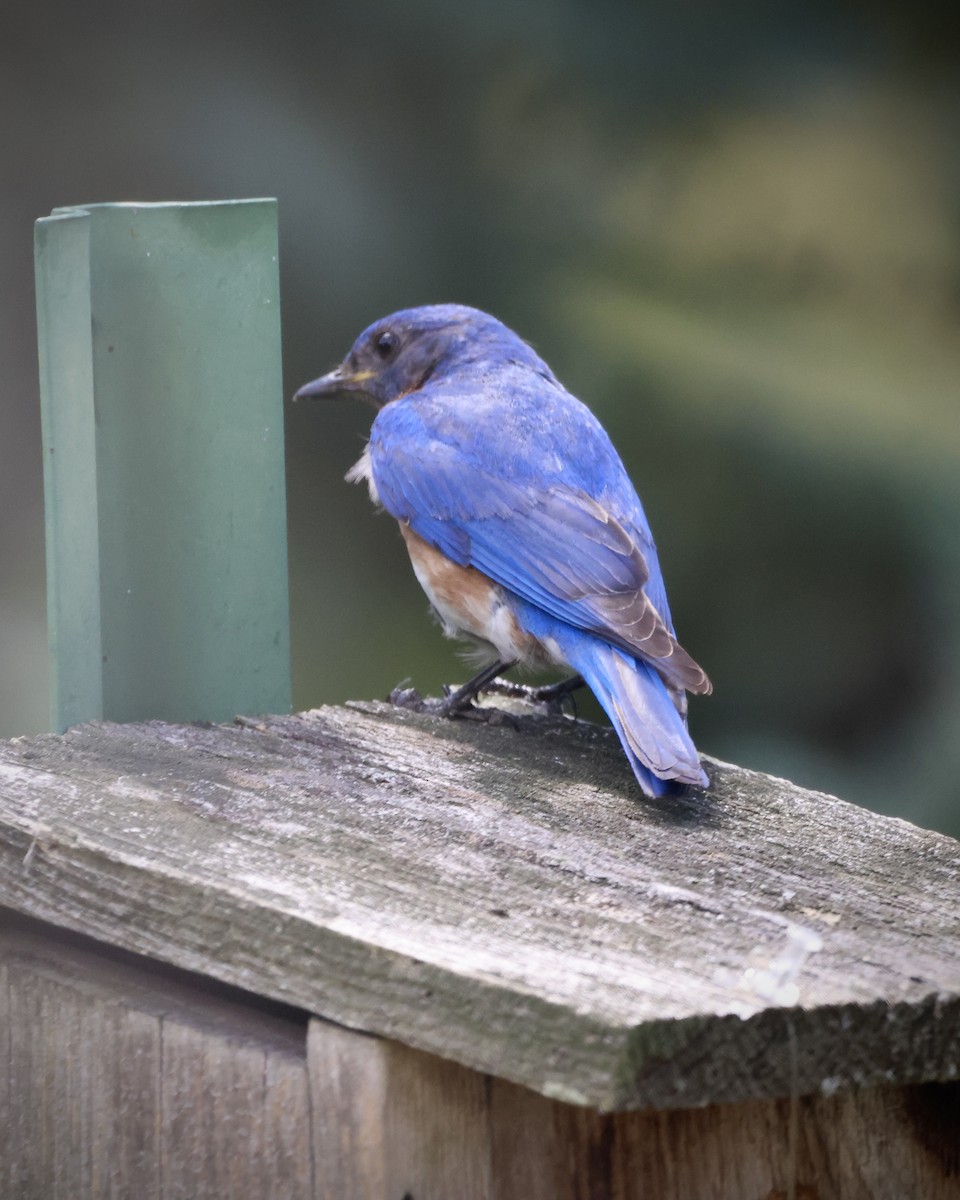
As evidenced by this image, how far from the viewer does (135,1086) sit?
6.83ft

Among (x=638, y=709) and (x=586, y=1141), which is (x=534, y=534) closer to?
(x=638, y=709)

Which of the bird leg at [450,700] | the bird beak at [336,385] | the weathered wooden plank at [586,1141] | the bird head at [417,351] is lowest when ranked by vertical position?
the weathered wooden plank at [586,1141]

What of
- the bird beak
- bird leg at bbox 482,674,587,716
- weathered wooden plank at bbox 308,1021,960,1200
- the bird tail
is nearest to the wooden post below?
weathered wooden plank at bbox 308,1021,960,1200

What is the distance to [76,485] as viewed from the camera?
2.88 meters

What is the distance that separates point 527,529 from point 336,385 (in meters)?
1.20

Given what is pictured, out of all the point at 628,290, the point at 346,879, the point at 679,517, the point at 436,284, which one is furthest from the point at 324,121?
the point at 346,879

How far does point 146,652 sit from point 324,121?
2.25m

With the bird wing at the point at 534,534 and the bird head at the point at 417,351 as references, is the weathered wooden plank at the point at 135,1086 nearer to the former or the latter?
the bird wing at the point at 534,534

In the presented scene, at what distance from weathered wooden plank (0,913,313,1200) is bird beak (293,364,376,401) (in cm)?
244

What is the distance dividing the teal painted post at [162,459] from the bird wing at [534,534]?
0.62 metres

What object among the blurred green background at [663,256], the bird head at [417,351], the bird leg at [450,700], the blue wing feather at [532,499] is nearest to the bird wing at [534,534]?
the blue wing feather at [532,499]

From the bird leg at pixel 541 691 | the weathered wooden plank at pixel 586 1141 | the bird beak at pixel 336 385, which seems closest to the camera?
the weathered wooden plank at pixel 586 1141

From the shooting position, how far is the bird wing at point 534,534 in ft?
10.5

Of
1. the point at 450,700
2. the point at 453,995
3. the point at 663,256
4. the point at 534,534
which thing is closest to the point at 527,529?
the point at 534,534
